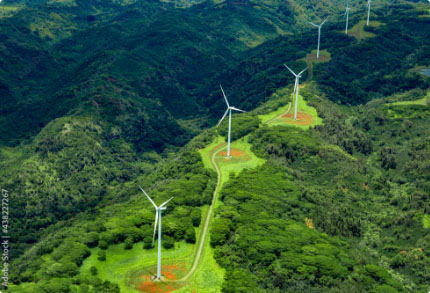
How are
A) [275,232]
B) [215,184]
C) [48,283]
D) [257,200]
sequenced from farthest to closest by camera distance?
[215,184]
[257,200]
[275,232]
[48,283]

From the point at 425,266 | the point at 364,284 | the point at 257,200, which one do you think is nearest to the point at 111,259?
the point at 257,200

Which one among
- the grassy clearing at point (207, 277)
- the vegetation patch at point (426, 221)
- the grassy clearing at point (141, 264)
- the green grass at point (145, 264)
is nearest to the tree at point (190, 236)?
the grassy clearing at point (141, 264)

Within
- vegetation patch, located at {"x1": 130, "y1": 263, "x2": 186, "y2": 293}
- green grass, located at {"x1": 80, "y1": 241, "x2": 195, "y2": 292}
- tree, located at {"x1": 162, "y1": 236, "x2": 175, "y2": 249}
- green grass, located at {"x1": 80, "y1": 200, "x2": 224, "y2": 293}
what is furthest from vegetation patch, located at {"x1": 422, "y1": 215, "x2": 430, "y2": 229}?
vegetation patch, located at {"x1": 130, "y1": 263, "x2": 186, "y2": 293}

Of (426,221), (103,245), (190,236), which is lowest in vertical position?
(426,221)

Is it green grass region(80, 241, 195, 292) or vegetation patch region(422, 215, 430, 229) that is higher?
green grass region(80, 241, 195, 292)

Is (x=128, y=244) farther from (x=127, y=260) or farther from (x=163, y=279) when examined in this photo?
(x=163, y=279)

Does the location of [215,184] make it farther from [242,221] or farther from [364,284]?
[364,284]

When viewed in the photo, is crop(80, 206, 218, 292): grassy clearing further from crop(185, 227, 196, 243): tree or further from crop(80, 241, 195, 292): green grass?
crop(185, 227, 196, 243): tree

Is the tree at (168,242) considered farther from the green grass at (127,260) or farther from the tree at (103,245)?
the tree at (103,245)

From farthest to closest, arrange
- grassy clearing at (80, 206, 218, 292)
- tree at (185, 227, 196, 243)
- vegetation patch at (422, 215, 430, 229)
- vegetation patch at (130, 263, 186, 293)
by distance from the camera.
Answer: vegetation patch at (422, 215, 430, 229), tree at (185, 227, 196, 243), grassy clearing at (80, 206, 218, 292), vegetation patch at (130, 263, 186, 293)

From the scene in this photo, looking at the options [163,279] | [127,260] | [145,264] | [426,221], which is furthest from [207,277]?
[426,221]

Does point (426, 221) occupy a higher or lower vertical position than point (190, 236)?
lower
